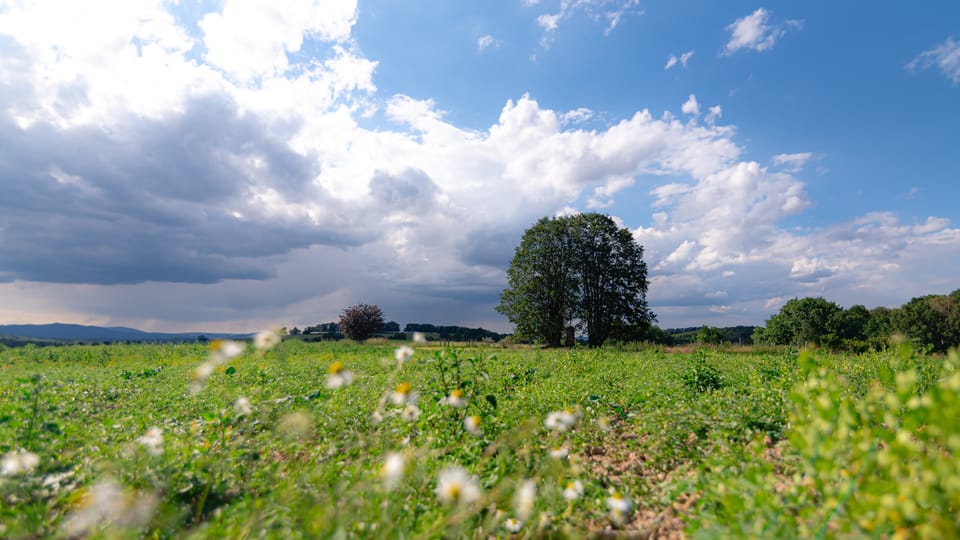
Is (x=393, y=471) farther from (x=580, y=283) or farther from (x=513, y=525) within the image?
(x=580, y=283)

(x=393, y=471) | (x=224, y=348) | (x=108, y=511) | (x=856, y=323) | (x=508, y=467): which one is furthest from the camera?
(x=856, y=323)

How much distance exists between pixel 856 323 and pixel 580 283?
3305 cm

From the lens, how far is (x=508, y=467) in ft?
13.6

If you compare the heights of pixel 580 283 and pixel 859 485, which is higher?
pixel 580 283

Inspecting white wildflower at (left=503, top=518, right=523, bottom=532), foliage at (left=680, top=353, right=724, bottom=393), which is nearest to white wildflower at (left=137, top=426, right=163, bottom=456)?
white wildflower at (left=503, top=518, right=523, bottom=532)

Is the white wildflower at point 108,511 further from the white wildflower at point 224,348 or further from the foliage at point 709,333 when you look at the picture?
the foliage at point 709,333

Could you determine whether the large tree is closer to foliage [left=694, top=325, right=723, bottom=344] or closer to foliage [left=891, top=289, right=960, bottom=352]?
foliage [left=891, top=289, right=960, bottom=352]

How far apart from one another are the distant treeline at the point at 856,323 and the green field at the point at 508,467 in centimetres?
4447

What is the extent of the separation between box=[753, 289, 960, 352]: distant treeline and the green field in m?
44.5

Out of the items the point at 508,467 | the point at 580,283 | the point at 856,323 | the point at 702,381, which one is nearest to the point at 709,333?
the point at 856,323

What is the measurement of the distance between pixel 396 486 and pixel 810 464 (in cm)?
268

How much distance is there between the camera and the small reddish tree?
43.4 metres

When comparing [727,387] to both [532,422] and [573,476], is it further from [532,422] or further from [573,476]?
[573,476]

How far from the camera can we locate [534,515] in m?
3.36
